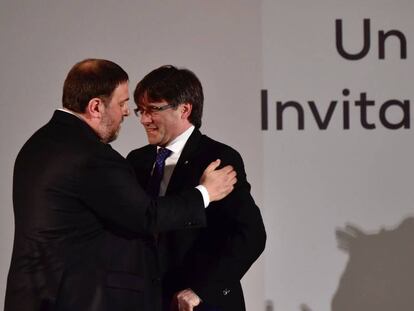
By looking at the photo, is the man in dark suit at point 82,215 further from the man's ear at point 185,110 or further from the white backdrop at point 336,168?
the white backdrop at point 336,168

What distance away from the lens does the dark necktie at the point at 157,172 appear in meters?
2.80

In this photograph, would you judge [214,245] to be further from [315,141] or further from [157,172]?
[315,141]

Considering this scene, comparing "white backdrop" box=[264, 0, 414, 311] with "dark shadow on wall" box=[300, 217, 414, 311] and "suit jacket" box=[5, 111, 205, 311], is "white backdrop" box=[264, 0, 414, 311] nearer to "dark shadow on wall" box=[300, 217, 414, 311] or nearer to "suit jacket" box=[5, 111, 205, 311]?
"dark shadow on wall" box=[300, 217, 414, 311]

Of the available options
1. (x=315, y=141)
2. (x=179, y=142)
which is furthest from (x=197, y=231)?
(x=315, y=141)

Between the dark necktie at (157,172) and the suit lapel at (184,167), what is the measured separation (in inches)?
2.6

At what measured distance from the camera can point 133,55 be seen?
4.13m

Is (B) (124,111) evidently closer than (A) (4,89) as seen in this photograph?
Yes

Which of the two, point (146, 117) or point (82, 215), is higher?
point (146, 117)

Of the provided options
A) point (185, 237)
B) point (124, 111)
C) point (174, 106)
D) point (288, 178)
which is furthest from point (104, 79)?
point (288, 178)

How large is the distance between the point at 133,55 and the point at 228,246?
170cm

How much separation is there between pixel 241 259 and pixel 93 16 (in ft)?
6.33

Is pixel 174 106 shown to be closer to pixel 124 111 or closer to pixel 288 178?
pixel 124 111

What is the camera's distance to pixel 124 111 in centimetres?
255

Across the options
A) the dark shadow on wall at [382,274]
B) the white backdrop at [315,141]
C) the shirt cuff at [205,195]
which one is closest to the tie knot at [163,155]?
the shirt cuff at [205,195]
